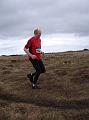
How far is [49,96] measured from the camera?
20172mm

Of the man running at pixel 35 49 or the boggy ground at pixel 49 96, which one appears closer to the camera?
the boggy ground at pixel 49 96

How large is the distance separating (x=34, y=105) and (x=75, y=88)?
12.6 ft

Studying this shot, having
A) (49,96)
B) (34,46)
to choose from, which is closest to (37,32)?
(34,46)

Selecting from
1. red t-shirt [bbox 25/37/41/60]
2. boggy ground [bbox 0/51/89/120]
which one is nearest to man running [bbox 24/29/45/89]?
red t-shirt [bbox 25/37/41/60]

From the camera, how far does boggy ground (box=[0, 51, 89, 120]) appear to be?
1672cm

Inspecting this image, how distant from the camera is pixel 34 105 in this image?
18.5 metres

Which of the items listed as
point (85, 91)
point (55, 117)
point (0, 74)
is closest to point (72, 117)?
point (55, 117)

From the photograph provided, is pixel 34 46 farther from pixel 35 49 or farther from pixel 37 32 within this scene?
pixel 37 32

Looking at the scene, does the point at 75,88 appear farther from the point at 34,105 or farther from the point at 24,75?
the point at 24,75

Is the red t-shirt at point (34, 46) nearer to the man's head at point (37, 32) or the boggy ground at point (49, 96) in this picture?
the man's head at point (37, 32)

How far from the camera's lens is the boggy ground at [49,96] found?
54.9 ft

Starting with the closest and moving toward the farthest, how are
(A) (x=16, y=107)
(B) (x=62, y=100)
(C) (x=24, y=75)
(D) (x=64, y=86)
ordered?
(A) (x=16, y=107) < (B) (x=62, y=100) < (D) (x=64, y=86) < (C) (x=24, y=75)

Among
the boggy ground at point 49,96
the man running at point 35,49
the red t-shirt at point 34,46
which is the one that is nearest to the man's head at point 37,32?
the man running at point 35,49

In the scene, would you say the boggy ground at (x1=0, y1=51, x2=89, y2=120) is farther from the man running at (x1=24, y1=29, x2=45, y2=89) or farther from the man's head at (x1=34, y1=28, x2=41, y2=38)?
the man's head at (x1=34, y1=28, x2=41, y2=38)
